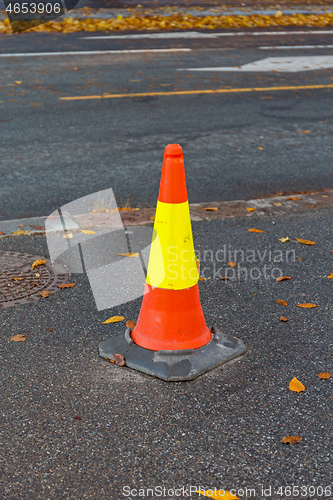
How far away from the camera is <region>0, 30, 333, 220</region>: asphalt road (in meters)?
5.90

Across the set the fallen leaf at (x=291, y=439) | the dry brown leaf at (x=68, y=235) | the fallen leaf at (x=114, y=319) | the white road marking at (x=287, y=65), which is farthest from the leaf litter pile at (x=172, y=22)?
the fallen leaf at (x=291, y=439)

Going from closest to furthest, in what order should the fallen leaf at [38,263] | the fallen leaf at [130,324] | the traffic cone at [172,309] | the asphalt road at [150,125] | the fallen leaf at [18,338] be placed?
the traffic cone at [172,309]
the fallen leaf at [18,338]
the fallen leaf at [130,324]
the fallen leaf at [38,263]
the asphalt road at [150,125]

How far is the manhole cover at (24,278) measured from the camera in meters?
3.72

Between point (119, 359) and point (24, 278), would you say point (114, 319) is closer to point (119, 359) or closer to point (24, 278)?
point (119, 359)

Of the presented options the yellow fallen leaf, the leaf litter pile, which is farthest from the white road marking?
the yellow fallen leaf

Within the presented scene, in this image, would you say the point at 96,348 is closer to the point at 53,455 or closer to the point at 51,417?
the point at 51,417

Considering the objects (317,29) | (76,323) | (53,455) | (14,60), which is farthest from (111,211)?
(317,29)

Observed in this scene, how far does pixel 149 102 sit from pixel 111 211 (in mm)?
3888

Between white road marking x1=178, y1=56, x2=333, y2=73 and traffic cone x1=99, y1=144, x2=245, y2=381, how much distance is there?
8.24 metres

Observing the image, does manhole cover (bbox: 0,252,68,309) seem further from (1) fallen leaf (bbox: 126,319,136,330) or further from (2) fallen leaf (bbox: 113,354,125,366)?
(2) fallen leaf (bbox: 113,354,125,366)

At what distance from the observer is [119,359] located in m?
3.05

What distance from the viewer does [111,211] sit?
17.1 ft

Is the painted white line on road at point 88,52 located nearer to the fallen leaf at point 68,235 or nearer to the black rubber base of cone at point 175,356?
the fallen leaf at point 68,235

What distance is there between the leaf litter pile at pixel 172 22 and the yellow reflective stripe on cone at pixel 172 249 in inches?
504
